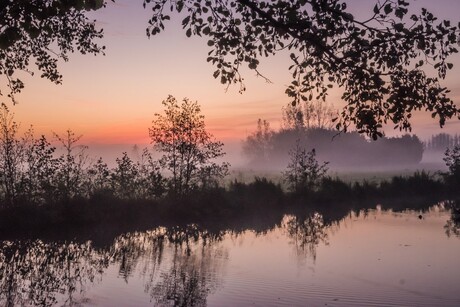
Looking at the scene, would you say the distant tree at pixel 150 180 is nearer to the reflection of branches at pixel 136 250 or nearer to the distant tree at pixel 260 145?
the reflection of branches at pixel 136 250

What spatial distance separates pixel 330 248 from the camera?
18.0 metres

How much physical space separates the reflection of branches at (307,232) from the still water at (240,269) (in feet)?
0.19

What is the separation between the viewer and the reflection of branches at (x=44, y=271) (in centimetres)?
1114

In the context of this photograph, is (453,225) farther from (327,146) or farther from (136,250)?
(327,146)

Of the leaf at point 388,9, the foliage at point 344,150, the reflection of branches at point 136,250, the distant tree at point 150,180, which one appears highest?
the foliage at point 344,150

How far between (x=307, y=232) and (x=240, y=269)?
8.34 m

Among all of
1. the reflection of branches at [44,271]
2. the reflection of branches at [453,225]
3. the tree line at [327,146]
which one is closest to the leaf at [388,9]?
the reflection of branches at [44,271]

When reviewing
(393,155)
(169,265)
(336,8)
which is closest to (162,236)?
(169,265)

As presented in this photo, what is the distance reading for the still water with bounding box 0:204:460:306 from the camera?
→ 36.5 feet

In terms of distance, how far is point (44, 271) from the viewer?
13.7 m

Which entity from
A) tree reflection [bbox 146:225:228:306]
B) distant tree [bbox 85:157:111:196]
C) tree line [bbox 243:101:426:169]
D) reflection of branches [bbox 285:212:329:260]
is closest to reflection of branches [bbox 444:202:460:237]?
reflection of branches [bbox 285:212:329:260]

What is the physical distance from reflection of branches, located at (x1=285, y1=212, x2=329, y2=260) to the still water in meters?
0.06

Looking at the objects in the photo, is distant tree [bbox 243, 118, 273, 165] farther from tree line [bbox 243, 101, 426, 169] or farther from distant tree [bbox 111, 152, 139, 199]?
distant tree [bbox 111, 152, 139, 199]

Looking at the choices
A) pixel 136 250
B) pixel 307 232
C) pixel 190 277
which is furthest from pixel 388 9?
pixel 307 232
